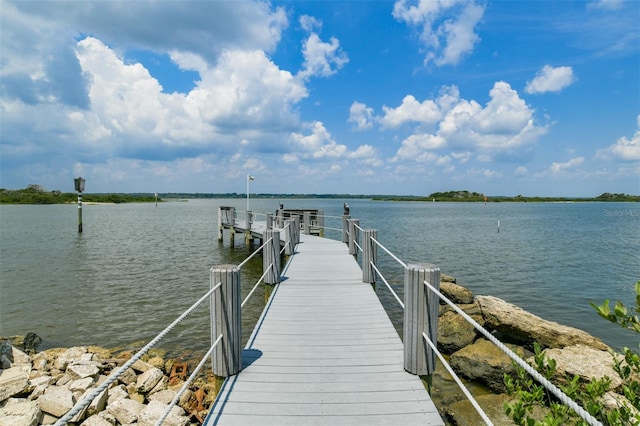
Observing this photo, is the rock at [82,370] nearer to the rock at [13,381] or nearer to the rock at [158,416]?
the rock at [13,381]

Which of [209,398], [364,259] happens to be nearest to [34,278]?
[209,398]

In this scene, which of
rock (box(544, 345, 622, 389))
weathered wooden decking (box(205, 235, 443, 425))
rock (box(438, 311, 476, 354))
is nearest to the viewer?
weathered wooden decking (box(205, 235, 443, 425))

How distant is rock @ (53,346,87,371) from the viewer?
25.2ft

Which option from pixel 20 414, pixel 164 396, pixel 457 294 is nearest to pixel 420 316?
pixel 164 396

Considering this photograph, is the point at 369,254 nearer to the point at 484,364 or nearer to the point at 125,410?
the point at 484,364

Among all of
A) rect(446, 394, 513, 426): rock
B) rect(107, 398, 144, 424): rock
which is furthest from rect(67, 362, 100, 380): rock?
rect(446, 394, 513, 426): rock

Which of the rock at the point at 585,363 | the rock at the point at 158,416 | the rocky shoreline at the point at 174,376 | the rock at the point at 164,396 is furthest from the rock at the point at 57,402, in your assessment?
the rock at the point at 585,363

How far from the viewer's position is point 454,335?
8.52 m

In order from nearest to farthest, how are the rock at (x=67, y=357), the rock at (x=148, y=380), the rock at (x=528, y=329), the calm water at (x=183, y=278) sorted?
1. the rock at (x=148, y=380)
2. the rock at (x=67, y=357)
3. the rock at (x=528, y=329)
4. the calm water at (x=183, y=278)

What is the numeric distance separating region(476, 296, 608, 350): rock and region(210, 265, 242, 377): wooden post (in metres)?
7.41

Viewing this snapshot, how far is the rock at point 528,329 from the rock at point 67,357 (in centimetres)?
1004

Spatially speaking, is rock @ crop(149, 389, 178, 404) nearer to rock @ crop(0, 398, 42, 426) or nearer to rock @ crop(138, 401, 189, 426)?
rock @ crop(138, 401, 189, 426)

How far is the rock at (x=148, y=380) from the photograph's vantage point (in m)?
6.70

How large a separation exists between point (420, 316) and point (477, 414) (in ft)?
9.79
